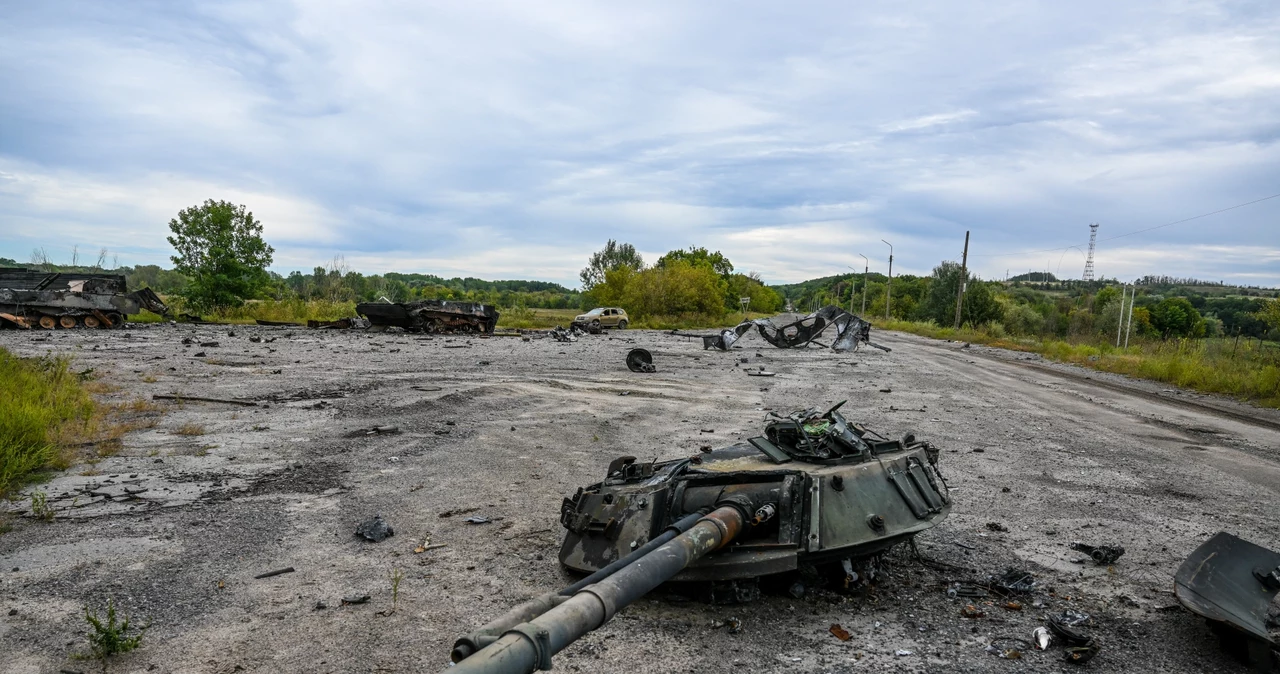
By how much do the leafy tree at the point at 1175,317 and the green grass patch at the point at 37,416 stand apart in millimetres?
66360

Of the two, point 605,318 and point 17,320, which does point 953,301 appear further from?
point 17,320

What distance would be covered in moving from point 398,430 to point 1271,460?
12.0 metres

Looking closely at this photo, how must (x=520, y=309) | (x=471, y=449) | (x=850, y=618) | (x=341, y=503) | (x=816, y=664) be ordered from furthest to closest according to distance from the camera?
(x=520, y=309) < (x=471, y=449) < (x=341, y=503) < (x=850, y=618) < (x=816, y=664)

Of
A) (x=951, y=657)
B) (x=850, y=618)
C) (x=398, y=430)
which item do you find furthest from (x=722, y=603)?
(x=398, y=430)

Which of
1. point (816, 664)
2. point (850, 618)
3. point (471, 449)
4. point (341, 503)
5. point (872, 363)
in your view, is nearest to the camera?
point (816, 664)

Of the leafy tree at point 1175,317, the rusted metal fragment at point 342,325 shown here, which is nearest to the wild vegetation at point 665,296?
the rusted metal fragment at point 342,325

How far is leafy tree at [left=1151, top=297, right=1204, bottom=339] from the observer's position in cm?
5706

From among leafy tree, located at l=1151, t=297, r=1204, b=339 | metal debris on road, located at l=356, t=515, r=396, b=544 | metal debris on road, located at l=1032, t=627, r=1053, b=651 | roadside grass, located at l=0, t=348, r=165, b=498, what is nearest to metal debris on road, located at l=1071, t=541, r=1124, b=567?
metal debris on road, located at l=1032, t=627, r=1053, b=651

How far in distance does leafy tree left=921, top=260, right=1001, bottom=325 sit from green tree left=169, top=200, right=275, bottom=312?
45.1m

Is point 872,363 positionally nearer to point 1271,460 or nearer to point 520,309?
point 1271,460

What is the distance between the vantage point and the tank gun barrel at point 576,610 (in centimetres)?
217

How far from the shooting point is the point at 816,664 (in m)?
4.04

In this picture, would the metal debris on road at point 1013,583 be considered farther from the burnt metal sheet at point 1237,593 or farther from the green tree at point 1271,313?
the green tree at point 1271,313

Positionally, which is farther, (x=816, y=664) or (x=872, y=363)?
(x=872, y=363)
